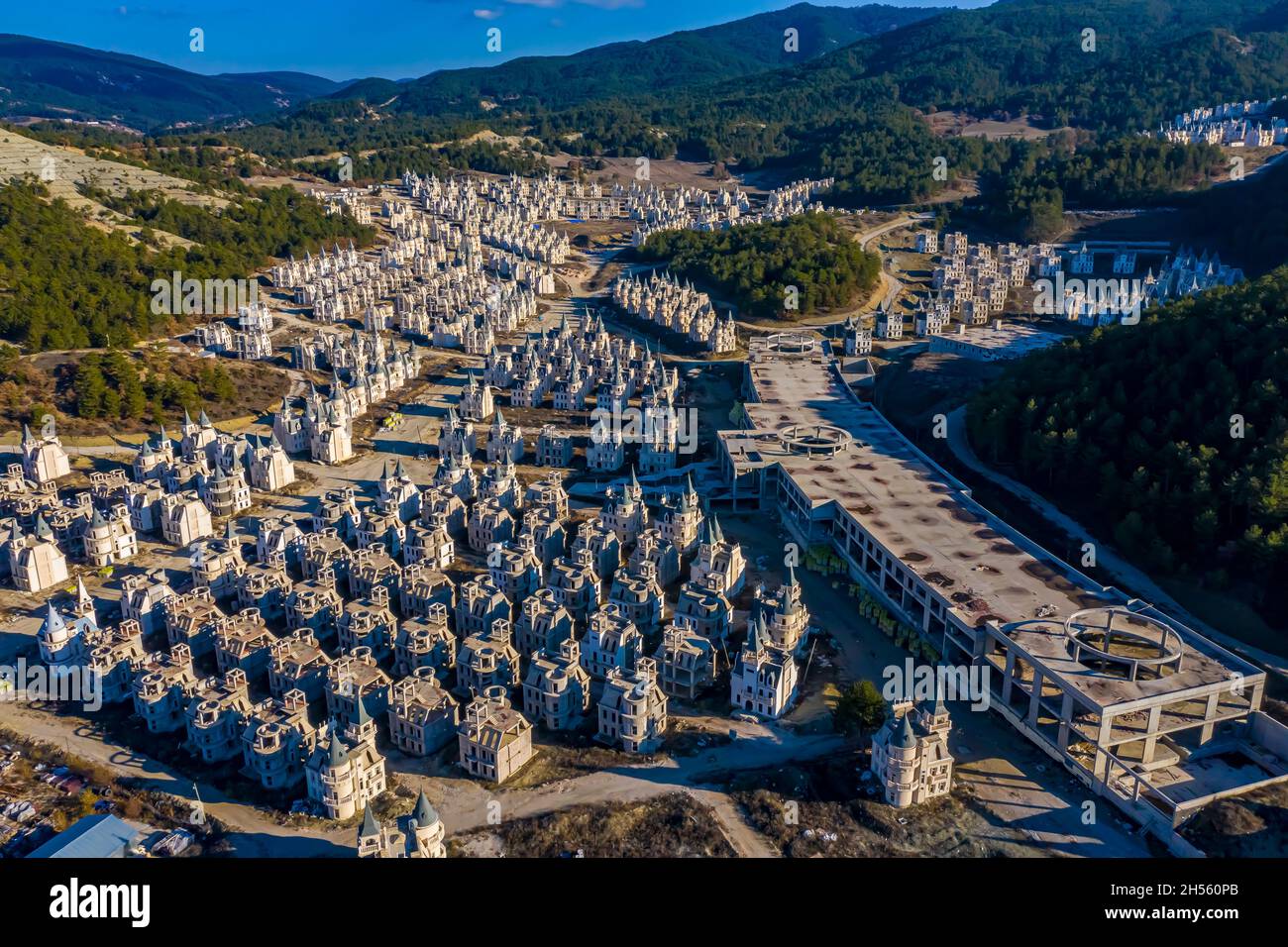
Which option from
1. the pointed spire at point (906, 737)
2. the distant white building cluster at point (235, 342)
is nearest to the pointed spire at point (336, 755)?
the pointed spire at point (906, 737)

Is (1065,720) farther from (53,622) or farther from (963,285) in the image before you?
(963,285)

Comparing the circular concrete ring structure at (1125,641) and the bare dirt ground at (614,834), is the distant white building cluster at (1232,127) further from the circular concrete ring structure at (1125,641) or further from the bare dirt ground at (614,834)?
the bare dirt ground at (614,834)

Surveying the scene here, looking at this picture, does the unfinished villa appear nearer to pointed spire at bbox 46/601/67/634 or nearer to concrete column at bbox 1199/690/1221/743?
concrete column at bbox 1199/690/1221/743

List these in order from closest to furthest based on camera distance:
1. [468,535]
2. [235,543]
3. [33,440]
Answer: [235,543] → [468,535] → [33,440]

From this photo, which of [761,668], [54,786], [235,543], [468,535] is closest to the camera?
[54,786]

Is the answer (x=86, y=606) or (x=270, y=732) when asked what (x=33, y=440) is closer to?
(x=86, y=606)

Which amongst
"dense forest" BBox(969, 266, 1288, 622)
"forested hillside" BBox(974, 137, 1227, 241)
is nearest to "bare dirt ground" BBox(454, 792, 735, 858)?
"dense forest" BBox(969, 266, 1288, 622)

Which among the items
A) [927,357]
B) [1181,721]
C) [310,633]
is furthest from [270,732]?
[927,357]
